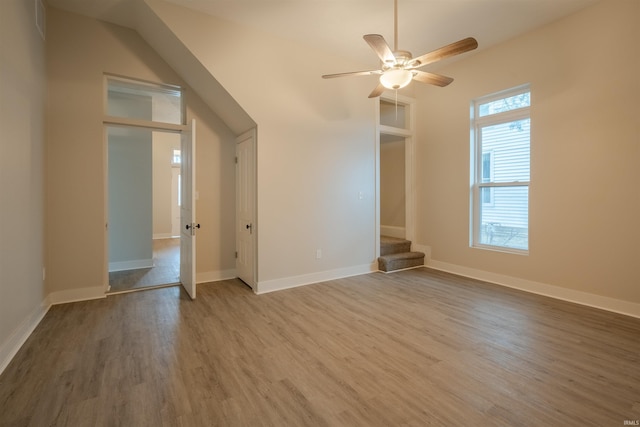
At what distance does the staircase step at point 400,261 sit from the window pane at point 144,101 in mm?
3721

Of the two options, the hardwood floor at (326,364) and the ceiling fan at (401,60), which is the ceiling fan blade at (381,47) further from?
the hardwood floor at (326,364)

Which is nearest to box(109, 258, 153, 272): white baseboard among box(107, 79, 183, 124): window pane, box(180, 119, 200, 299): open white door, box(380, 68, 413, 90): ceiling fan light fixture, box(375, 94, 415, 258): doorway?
box(180, 119, 200, 299): open white door

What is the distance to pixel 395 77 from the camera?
99.7 inches

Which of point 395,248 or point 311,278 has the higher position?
point 395,248

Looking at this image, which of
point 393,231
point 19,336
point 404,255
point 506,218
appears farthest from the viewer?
point 393,231

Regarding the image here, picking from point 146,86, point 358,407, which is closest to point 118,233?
point 146,86

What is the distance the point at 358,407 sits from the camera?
1713mm

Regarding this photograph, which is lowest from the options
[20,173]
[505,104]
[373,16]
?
[20,173]

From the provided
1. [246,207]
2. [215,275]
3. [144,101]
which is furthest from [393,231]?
[144,101]

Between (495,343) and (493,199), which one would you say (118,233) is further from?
(493,199)

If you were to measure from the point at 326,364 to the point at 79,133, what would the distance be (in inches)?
148

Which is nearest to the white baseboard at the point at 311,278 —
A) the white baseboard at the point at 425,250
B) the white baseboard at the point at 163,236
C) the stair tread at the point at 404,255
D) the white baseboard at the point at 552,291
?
the stair tread at the point at 404,255

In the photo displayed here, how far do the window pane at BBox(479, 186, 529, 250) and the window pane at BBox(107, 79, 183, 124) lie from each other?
15.4 feet

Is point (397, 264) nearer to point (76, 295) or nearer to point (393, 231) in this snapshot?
point (393, 231)
